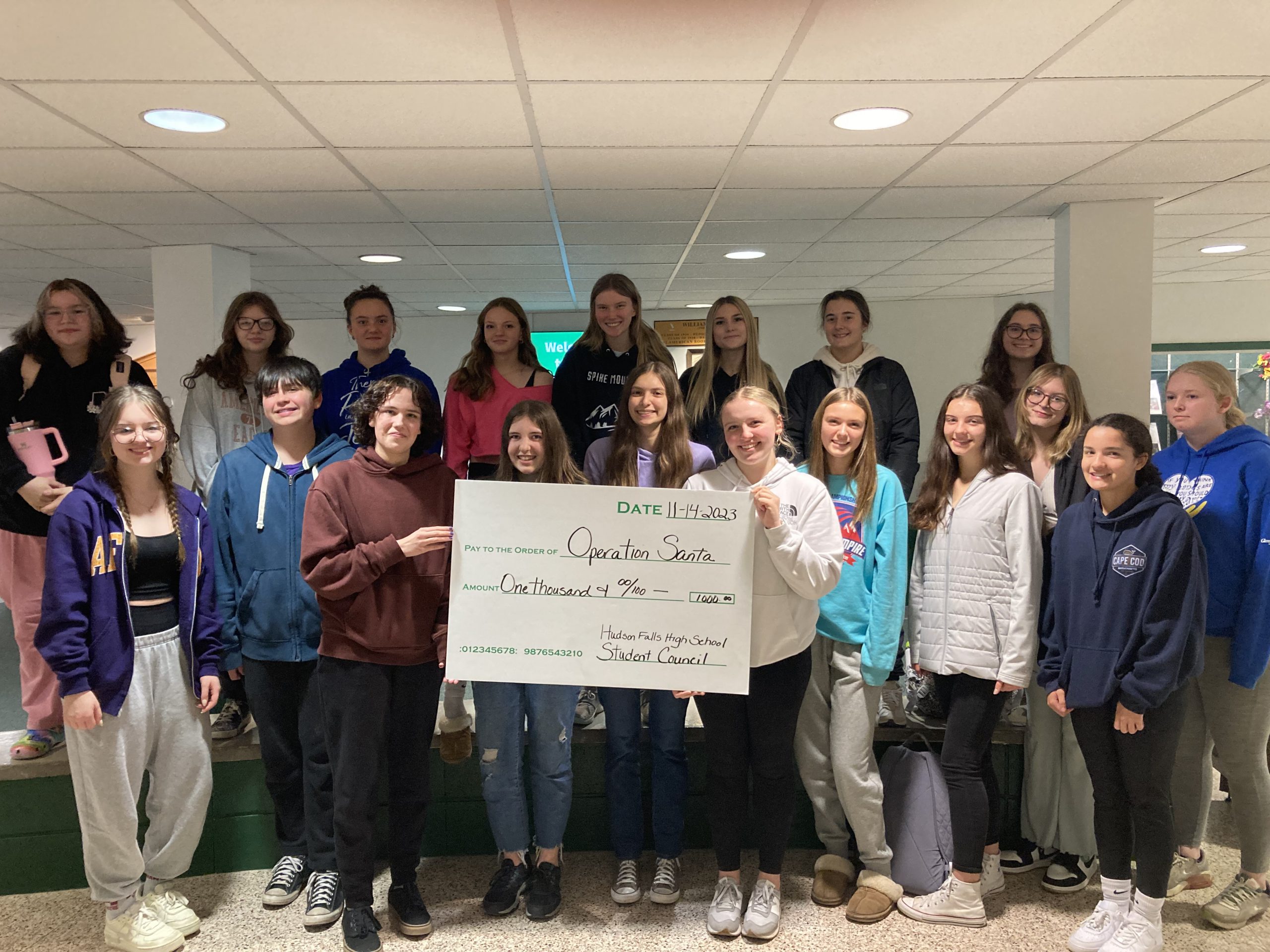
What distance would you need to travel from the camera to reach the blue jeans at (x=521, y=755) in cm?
252

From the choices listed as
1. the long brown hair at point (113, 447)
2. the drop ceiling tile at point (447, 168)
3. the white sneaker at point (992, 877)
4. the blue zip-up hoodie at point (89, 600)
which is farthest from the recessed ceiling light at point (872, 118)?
the blue zip-up hoodie at point (89, 600)

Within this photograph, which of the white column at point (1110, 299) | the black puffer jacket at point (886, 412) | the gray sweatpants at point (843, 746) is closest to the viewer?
the gray sweatpants at point (843, 746)

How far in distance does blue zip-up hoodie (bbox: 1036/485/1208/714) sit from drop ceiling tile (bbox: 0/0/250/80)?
2.66 m

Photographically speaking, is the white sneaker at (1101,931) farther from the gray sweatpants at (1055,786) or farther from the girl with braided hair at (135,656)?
the girl with braided hair at (135,656)

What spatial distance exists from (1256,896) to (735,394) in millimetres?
2192

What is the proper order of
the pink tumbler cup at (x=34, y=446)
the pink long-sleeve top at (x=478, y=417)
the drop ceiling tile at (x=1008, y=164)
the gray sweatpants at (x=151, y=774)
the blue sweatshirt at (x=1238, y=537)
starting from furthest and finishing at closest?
the drop ceiling tile at (x=1008, y=164)
the pink long-sleeve top at (x=478, y=417)
the pink tumbler cup at (x=34, y=446)
the blue sweatshirt at (x=1238, y=537)
the gray sweatpants at (x=151, y=774)

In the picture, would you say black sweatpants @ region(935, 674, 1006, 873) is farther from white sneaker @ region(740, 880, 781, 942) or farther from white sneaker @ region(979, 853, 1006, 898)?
white sneaker @ region(740, 880, 781, 942)

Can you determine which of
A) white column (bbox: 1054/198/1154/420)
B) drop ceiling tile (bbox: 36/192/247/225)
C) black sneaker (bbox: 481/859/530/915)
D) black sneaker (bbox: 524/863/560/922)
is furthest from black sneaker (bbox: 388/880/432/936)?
white column (bbox: 1054/198/1154/420)

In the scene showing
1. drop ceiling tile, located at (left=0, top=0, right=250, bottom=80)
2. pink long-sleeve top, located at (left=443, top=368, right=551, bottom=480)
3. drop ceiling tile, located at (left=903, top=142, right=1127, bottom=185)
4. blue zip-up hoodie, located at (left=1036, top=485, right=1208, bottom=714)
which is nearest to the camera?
drop ceiling tile, located at (left=0, top=0, right=250, bottom=80)

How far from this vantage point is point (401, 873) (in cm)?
251

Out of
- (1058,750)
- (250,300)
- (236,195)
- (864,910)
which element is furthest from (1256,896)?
(236,195)

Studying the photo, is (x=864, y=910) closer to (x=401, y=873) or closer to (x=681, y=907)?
(x=681, y=907)

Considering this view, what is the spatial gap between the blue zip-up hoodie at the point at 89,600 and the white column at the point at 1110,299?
413 cm

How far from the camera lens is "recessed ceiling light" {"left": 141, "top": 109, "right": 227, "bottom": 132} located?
8.72ft
